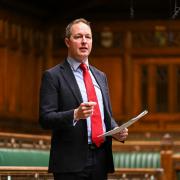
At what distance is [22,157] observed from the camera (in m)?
6.63

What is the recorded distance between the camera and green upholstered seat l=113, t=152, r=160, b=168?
758 cm

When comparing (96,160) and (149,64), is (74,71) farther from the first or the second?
(149,64)

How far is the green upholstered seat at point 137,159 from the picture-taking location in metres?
7.58

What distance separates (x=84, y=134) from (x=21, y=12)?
7588 mm

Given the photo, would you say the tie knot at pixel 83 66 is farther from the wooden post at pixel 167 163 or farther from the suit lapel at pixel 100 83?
the wooden post at pixel 167 163

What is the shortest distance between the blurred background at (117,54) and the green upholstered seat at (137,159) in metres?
2.21

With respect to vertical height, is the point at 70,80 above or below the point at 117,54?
below

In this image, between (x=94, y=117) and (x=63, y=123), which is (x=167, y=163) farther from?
(x=63, y=123)

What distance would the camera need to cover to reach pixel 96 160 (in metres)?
3.05

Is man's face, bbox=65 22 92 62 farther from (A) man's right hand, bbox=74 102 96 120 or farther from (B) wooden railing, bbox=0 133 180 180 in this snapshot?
(B) wooden railing, bbox=0 133 180 180

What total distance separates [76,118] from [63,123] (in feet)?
0.21

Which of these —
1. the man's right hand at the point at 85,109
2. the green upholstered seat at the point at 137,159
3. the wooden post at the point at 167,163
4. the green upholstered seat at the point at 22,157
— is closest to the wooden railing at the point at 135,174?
the wooden post at the point at 167,163

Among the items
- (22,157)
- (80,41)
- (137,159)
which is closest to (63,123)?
(80,41)

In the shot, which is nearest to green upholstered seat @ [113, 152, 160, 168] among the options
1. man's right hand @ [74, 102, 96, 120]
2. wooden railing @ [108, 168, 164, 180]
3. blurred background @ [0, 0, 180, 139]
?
wooden railing @ [108, 168, 164, 180]
